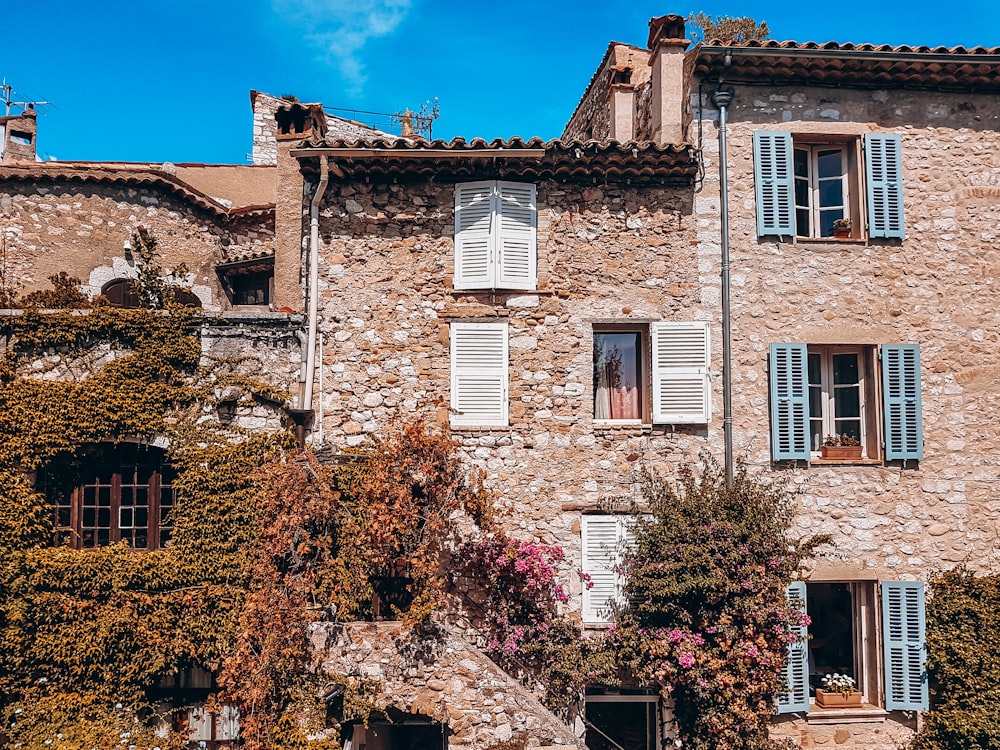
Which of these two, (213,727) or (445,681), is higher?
(445,681)

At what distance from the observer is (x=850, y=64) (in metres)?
9.88

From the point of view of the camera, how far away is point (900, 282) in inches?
396

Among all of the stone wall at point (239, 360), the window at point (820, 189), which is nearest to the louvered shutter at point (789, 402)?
the window at point (820, 189)

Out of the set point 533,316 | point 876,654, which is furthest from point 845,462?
point 533,316

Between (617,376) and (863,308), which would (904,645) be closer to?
(863,308)

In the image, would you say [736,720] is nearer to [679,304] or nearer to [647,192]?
[679,304]

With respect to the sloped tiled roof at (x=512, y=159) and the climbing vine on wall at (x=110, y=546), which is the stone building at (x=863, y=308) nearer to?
the sloped tiled roof at (x=512, y=159)

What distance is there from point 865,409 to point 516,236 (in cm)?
551

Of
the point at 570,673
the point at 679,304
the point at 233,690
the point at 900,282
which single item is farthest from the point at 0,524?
the point at 900,282

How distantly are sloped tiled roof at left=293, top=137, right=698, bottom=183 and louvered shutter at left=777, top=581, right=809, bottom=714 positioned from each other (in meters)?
5.84

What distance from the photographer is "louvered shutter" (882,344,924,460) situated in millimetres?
9773

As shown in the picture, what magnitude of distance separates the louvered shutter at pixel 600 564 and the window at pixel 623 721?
1358 millimetres

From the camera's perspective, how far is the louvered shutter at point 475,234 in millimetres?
9867

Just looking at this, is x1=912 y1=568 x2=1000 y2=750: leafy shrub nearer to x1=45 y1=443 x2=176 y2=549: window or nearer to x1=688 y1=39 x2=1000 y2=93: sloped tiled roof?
x1=688 y1=39 x2=1000 y2=93: sloped tiled roof
